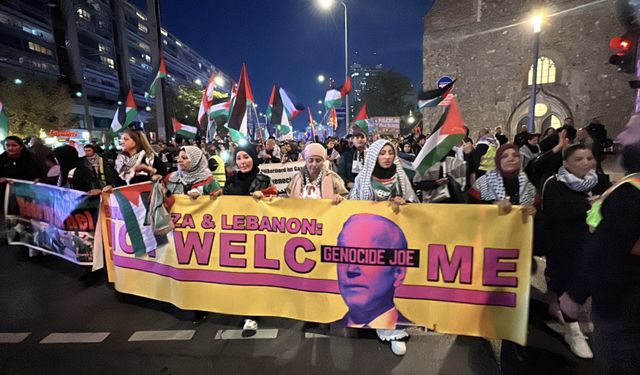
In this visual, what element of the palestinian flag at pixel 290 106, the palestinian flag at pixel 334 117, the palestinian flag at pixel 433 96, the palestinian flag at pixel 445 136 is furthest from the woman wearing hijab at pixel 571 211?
the palestinian flag at pixel 334 117

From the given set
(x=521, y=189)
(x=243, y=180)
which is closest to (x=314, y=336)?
(x=243, y=180)

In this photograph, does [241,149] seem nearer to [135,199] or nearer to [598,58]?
[135,199]

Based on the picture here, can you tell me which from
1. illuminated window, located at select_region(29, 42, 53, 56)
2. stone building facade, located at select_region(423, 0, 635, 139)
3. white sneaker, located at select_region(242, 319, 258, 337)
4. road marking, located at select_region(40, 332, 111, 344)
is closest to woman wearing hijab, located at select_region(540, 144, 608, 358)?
white sneaker, located at select_region(242, 319, 258, 337)

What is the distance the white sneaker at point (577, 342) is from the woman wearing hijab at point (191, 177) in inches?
150

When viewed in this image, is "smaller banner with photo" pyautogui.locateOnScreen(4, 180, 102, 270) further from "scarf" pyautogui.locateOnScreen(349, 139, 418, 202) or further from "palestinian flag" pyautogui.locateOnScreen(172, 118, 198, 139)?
"scarf" pyautogui.locateOnScreen(349, 139, 418, 202)

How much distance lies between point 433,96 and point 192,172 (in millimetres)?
3337

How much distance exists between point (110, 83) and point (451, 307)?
69394 mm

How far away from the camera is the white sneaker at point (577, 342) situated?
295cm

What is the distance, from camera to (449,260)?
9.51ft

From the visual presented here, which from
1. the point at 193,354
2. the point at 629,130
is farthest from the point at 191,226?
the point at 629,130

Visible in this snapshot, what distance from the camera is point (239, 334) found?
11.2 feet

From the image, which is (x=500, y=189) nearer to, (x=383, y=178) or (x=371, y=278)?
(x=383, y=178)

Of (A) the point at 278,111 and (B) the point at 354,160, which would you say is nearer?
(B) the point at 354,160

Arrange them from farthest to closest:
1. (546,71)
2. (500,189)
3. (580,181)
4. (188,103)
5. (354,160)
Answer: (188,103) → (546,71) → (354,160) → (500,189) → (580,181)
